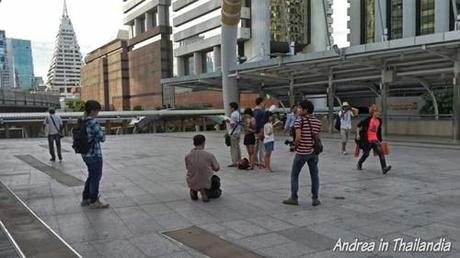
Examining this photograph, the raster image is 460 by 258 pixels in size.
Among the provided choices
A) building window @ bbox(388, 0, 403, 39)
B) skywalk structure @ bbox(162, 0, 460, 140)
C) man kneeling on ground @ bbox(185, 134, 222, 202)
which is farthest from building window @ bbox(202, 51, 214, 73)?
man kneeling on ground @ bbox(185, 134, 222, 202)

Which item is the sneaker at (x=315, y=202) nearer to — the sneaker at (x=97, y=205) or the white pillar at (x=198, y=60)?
the sneaker at (x=97, y=205)

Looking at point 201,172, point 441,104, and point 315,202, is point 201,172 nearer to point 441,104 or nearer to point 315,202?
point 315,202

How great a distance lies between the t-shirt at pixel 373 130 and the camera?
10278 millimetres

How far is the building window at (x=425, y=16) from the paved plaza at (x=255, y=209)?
104 feet

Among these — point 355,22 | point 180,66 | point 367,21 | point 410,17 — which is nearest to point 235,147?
point 410,17

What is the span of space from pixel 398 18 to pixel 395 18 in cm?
32

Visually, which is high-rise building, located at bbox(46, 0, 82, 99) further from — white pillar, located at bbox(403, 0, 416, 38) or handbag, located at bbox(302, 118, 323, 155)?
handbag, located at bbox(302, 118, 323, 155)

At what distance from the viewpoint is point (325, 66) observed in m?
25.4

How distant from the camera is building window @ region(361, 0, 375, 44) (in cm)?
4462

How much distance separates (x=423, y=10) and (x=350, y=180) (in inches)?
1410

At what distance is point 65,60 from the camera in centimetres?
15938

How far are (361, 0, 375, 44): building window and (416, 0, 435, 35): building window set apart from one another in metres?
5.02

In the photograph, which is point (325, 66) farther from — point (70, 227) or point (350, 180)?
point (70, 227)

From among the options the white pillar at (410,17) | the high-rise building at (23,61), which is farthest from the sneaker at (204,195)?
the high-rise building at (23,61)
